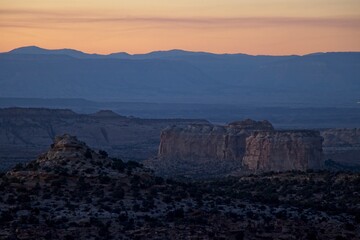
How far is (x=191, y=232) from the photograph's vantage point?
26.5 metres

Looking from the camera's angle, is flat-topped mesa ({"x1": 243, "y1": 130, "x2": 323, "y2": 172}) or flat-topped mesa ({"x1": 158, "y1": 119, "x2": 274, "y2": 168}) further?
flat-topped mesa ({"x1": 158, "y1": 119, "x2": 274, "y2": 168})

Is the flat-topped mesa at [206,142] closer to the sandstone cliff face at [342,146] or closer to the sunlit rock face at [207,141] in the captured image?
the sunlit rock face at [207,141]

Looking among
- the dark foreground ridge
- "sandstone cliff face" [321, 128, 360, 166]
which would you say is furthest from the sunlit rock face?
the dark foreground ridge

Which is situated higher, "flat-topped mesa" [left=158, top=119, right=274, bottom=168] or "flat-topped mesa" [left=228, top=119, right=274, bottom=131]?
"flat-topped mesa" [left=228, top=119, right=274, bottom=131]

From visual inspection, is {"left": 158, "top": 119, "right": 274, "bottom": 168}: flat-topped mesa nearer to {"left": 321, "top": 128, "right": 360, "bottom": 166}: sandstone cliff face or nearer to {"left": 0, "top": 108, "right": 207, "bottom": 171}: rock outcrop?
{"left": 321, "top": 128, "right": 360, "bottom": 166}: sandstone cliff face

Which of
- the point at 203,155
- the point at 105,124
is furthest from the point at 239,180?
the point at 105,124

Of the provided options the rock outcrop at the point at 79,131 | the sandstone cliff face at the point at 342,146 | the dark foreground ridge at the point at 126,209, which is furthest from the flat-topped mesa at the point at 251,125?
the dark foreground ridge at the point at 126,209

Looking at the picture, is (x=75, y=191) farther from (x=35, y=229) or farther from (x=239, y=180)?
(x=239, y=180)

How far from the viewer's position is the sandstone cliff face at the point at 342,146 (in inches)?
3810

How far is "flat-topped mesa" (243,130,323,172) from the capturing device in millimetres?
77938

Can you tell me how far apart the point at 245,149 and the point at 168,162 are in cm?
693

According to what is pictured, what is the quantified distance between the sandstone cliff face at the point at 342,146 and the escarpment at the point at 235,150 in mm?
8206

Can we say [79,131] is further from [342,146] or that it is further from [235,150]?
[235,150]

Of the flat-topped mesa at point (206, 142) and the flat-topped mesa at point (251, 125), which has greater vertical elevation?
the flat-topped mesa at point (251, 125)
